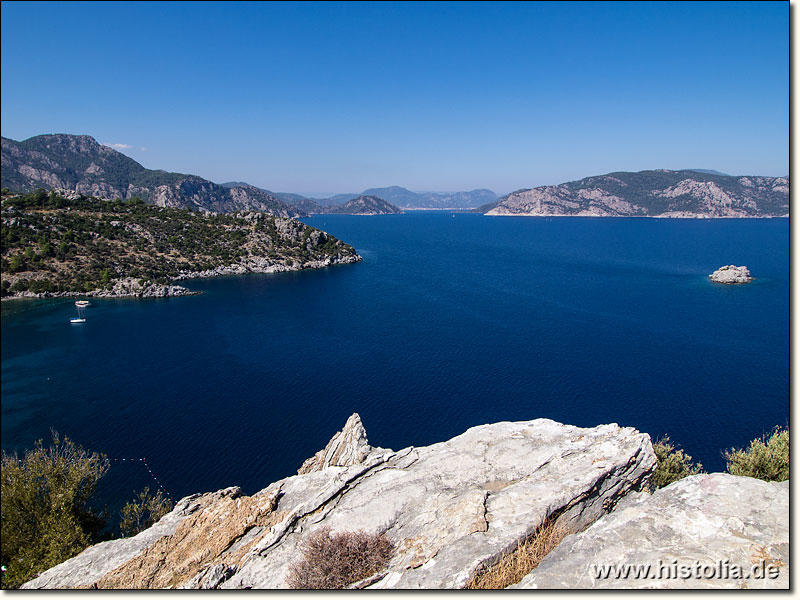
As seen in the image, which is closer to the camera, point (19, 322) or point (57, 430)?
point (57, 430)

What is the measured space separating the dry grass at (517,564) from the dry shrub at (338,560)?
288cm

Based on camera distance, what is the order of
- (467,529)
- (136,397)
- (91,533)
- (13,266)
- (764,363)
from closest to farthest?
(467,529) → (91,533) → (136,397) → (764,363) → (13,266)

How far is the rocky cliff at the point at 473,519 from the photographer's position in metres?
10.2

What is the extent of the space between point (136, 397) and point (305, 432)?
2202cm

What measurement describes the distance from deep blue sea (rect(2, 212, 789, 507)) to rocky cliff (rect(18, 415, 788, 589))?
65.2 feet

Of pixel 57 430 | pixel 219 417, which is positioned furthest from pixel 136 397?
pixel 219 417

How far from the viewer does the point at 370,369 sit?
57.7 m

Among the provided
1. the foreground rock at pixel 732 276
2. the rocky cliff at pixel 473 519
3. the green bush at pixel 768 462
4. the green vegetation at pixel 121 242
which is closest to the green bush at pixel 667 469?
the green bush at pixel 768 462

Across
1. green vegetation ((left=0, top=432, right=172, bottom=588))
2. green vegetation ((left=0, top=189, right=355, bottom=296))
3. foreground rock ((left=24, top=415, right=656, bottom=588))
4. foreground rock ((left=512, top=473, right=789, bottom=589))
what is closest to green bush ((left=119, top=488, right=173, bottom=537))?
green vegetation ((left=0, top=432, right=172, bottom=588))

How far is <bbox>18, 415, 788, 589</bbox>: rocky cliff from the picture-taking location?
10242 mm

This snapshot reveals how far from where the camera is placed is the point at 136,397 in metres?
48.8

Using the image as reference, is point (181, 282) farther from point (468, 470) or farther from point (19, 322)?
point (468, 470)

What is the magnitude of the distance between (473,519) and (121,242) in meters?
124

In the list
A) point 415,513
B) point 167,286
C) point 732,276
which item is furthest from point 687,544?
point 732,276
